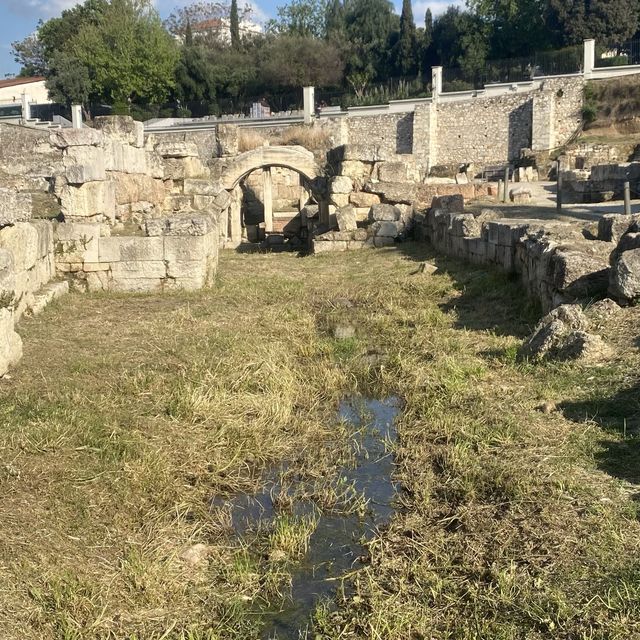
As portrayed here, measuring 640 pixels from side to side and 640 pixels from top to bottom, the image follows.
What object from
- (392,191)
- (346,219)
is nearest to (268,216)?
(392,191)

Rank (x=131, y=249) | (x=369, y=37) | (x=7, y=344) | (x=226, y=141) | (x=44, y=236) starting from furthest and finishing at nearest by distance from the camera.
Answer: (x=369, y=37) < (x=226, y=141) < (x=131, y=249) < (x=44, y=236) < (x=7, y=344)

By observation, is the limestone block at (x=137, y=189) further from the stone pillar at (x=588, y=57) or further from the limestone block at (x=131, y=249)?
the stone pillar at (x=588, y=57)

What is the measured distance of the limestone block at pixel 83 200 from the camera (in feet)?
36.4

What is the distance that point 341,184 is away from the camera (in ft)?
57.4

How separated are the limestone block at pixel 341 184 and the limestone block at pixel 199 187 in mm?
2697

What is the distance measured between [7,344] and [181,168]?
1089 cm

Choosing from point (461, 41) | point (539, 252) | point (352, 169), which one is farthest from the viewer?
point (461, 41)

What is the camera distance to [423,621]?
3438mm

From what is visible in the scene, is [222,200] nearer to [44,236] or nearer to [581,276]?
[44,236]

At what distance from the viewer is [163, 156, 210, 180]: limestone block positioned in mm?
16375

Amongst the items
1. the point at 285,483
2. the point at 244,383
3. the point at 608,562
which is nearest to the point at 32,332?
the point at 244,383

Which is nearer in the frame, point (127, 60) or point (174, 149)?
point (174, 149)

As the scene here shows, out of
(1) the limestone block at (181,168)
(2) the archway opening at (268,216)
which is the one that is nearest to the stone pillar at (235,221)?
(2) the archway opening at (268,216)

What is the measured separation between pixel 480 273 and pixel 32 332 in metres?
6.47
